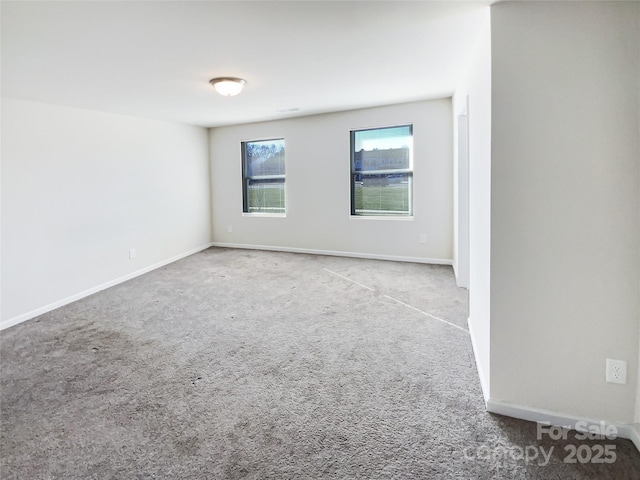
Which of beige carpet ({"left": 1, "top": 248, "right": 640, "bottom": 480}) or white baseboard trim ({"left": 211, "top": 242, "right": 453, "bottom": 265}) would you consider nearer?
beige carpet ({"left": 1, "top": 248, "right": 640, "bottom": 480})

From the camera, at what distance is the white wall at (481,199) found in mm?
1969

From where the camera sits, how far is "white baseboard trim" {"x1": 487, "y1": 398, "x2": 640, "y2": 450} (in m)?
1.75

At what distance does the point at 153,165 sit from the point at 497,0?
4936 mm

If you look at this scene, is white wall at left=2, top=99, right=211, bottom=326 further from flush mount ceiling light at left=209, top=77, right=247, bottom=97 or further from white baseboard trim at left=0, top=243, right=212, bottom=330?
flush mount ceiling light at left=209, top=77, right=247, bottom=97

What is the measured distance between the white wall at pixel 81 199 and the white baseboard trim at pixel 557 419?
4.28m

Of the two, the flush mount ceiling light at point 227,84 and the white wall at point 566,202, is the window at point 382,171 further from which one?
the white wall at point 566,202

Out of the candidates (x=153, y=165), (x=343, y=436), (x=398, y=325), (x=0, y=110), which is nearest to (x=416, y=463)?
(x=343, y=436)

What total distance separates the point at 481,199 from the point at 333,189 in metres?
3.70

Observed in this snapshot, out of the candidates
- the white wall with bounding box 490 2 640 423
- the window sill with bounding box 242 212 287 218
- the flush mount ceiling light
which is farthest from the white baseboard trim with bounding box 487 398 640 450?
the window sill with bounding box 242 212 287 218

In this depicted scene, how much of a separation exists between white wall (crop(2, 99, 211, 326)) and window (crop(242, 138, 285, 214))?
3.50 ft

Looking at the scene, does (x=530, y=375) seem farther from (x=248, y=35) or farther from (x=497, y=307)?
(x=248, y=35)

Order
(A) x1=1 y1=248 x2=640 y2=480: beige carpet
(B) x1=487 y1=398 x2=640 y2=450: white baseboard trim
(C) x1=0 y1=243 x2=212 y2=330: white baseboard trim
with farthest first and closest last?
(C) x1=0 y1=243 x2=212 y2=330: white baseboard trim, (B) x1=487 y1=398 x2=640 y2=450: white baseboard trim, (A) x1=1 y1=248 x2=640 y2=480: beige carpet

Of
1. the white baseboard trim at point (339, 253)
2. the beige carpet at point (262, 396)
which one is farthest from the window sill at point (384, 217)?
the beige carpet at point (262, 396)

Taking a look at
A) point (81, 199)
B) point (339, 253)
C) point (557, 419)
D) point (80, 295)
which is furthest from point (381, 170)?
point (80, 295)
